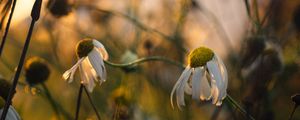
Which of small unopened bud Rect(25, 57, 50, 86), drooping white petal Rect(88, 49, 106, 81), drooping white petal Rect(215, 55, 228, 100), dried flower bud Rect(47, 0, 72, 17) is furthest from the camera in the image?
dried flower bud Rect(47, 0, 72, 17)

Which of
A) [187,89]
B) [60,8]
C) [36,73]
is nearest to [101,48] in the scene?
[187,89]

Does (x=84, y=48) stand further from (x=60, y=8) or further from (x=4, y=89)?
(x=60, y=8)

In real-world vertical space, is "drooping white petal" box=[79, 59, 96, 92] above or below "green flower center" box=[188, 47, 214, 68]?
below

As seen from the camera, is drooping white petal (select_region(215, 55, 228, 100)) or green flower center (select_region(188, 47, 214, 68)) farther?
green flower center (select_region(188, 47, 214, 68))

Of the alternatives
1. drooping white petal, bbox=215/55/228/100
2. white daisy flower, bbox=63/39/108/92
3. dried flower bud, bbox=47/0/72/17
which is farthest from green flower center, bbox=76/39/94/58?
dried flower bud, bbox=47/0/72/17

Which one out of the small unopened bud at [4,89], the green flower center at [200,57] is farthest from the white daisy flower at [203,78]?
the small unopened bud at [4,89]

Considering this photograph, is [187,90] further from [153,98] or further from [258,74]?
[153,98]

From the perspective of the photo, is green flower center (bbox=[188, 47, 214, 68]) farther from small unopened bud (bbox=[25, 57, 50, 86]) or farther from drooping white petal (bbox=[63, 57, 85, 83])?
small unopened bud (bbox=[25, 57, 50, 86])

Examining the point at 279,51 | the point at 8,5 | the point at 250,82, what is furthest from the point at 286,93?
the point at 8,5
